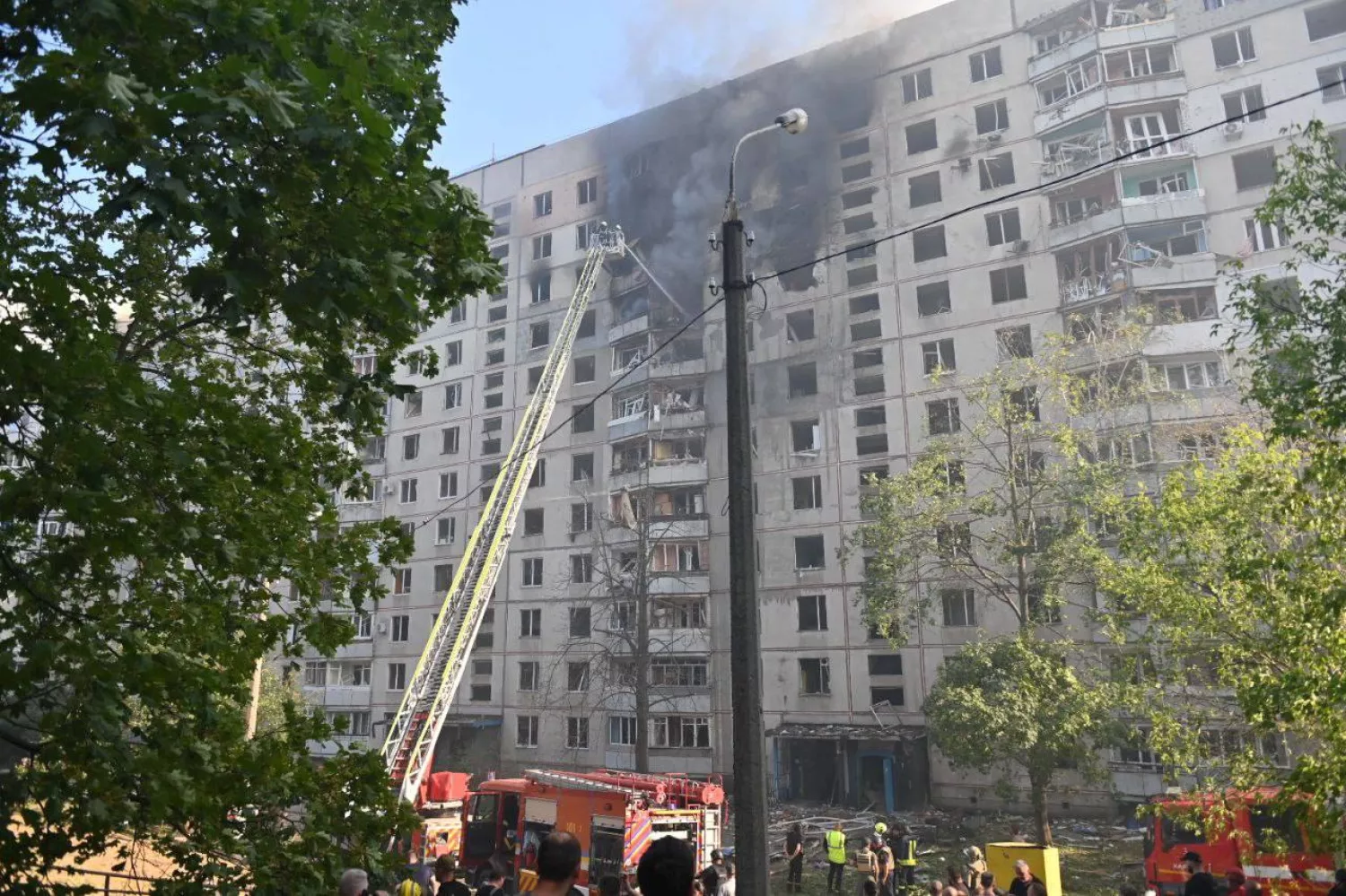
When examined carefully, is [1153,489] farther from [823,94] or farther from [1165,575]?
[823,94]

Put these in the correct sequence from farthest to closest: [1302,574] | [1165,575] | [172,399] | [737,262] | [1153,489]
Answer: [1153,489] < [1165,575] < [1302,574] < [737,262] < [172,399]

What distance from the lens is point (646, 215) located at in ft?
166

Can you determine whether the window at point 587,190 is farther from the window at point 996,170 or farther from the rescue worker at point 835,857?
the rescue worker at point 835,857

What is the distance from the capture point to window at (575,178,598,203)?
5259cm

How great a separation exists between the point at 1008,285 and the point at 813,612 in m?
15.3

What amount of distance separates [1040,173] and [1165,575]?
87.0 ft

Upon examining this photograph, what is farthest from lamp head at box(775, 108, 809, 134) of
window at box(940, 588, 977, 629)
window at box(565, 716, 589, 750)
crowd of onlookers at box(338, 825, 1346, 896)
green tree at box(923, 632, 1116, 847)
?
window at box(565, 716, 589, 750)

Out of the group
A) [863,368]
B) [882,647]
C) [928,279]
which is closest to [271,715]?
[882,647]

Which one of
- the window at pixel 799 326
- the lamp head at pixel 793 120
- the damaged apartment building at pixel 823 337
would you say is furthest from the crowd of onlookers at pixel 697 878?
the window at pixel 799 326

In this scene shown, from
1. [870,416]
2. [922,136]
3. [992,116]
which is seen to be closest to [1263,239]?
[992,116]

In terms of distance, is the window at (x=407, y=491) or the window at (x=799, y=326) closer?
the window at (x=799, y=326)

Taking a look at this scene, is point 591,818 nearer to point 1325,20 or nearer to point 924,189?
point 924,189

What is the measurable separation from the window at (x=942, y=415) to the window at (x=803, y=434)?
16.1 ft

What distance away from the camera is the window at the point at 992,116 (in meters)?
41.2
